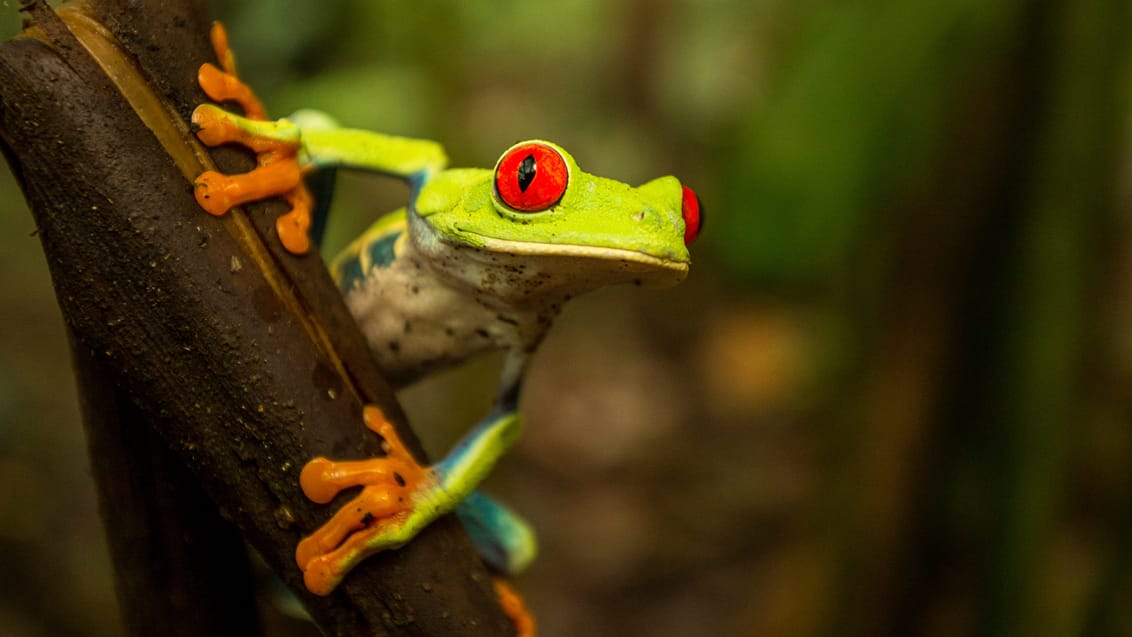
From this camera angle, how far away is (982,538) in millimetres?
2234

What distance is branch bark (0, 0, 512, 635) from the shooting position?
1030 millimetres

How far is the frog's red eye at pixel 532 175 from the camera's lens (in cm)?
125

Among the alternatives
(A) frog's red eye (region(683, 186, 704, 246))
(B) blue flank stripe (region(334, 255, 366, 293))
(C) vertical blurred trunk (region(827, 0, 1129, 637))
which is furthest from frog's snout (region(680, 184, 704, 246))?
(C) vertical blurred trunk (region(827, 0, 1129, 637))

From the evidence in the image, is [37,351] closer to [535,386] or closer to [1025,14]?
[535,386]

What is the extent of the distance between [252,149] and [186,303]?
9.5 inches

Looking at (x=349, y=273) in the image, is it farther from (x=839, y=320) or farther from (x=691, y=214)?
(x=839, y=320)

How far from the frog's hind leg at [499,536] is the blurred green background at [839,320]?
674 mm

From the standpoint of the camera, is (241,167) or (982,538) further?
(982,538)

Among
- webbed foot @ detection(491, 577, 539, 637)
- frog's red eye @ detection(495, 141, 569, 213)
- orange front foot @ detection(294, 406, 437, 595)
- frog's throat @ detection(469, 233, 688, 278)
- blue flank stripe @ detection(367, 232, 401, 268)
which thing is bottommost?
webbed foot @ detection(491, 577, 539, 637)

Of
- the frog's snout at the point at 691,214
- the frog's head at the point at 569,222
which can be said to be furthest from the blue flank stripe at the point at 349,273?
the frog's snout at the point at 691,214

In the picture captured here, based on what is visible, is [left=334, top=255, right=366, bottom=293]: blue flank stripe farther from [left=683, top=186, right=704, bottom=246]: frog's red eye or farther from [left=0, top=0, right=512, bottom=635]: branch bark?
[left=683, top=186, right=704, bottom=246]: frog's red eye

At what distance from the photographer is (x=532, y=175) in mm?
1259

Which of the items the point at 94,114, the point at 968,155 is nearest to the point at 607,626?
the point at 968,155

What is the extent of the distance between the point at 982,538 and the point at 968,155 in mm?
940
